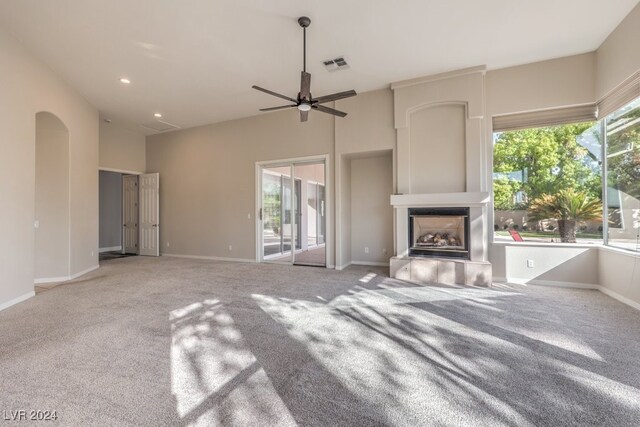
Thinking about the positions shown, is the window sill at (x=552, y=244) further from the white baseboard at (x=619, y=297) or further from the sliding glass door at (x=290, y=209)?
the sliding glass door at (x=290, y=209)

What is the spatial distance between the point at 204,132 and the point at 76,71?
2.95 meters

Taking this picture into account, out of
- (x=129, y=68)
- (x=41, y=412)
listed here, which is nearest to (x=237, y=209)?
(x=129, y=68)

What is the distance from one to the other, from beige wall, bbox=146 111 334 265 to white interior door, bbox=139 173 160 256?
0.16 m

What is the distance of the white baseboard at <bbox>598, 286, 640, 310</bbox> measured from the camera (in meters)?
3.51

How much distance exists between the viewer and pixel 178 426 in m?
1.60

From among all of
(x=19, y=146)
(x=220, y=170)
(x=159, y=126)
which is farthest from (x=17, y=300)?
(x=159, y=126)

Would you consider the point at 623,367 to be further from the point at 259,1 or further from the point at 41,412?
the point at 259,1

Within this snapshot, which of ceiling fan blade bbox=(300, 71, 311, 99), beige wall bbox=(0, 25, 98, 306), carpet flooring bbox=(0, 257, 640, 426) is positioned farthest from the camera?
beige wall bbox=(0, 25, 98, 306)

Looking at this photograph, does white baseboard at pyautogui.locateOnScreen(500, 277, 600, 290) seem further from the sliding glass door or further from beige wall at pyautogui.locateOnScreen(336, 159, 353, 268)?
the sliding glass door

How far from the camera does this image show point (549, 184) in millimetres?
4793

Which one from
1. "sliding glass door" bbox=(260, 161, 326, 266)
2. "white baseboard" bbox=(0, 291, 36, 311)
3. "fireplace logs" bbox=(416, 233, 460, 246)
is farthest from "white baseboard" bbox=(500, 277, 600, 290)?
"white baseboard" bbox=(0, 291, 36, 311)

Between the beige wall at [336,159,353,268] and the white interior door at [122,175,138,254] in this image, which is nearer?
the beige wall at [336,159,353,268]

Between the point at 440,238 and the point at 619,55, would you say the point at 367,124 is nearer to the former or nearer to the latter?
the point at 440,238

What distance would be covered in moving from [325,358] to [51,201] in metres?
5.70
